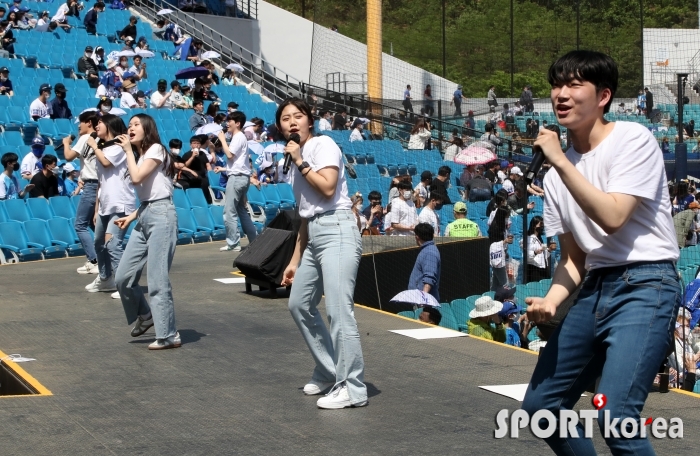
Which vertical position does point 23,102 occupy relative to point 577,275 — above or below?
above

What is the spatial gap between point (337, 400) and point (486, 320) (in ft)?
12.6

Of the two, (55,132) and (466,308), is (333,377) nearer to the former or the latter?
(466,308)

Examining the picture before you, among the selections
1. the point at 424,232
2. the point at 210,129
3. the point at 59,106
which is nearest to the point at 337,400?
the point at 424,232

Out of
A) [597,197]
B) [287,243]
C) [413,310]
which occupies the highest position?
[597,197]

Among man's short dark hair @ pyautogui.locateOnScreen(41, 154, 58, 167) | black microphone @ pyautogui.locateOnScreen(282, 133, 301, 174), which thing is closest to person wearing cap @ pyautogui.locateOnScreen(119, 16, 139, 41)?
man's short dark hair @ pyautogui.locateOnScreen(41, 154, 58, 167)

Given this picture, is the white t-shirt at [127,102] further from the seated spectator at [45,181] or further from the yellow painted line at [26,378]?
the yellow painted line at [26,378]

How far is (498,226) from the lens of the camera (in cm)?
1241

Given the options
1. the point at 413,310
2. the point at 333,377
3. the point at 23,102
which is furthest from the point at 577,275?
the point at 23,102

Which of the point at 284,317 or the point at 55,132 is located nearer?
the point at 284,317

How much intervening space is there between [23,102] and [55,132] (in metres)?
1.85

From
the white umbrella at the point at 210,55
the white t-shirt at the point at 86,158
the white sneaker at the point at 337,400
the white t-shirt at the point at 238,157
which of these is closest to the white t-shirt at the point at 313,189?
the white sneaker at the point at 337,400

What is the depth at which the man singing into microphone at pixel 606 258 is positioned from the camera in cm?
324

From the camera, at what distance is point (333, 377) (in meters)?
6.02

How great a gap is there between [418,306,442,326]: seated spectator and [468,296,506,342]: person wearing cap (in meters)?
0.58
